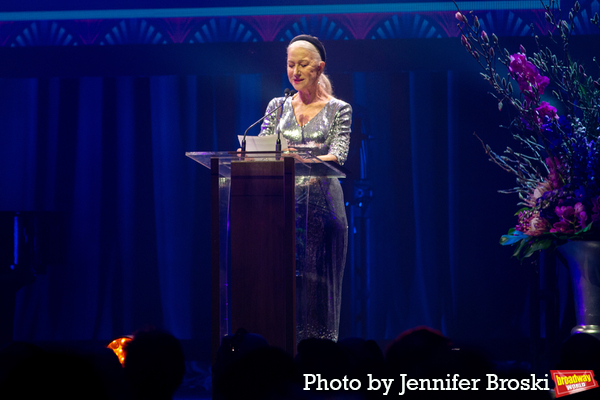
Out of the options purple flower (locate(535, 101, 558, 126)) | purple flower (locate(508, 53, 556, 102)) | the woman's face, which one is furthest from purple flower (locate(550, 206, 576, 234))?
the woman's face

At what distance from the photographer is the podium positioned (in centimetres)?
Result: 232

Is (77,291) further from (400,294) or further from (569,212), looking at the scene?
(569,212)

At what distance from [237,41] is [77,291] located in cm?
242

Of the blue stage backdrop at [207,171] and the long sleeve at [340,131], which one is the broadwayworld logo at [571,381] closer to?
the long sleeve at [340,131]

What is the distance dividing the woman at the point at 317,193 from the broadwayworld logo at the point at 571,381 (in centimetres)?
139

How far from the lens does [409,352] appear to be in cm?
129

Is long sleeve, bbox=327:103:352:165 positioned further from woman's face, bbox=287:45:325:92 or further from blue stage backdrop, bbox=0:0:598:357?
blue stage backdrop, bbox=0:0:598:357

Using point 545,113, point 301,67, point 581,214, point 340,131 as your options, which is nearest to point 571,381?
point 581,214

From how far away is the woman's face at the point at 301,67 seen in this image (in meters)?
3.16

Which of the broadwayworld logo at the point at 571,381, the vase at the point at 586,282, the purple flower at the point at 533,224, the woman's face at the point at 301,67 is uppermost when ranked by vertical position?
the woman's face at the point at 301,67

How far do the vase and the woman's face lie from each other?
1.53m

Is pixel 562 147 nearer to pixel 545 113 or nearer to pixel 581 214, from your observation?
pixel 545 113

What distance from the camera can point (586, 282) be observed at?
7.80 ft

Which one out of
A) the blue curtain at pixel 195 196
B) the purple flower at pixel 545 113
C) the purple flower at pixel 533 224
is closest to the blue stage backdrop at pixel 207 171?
the blue curtain at pixel 195 196
